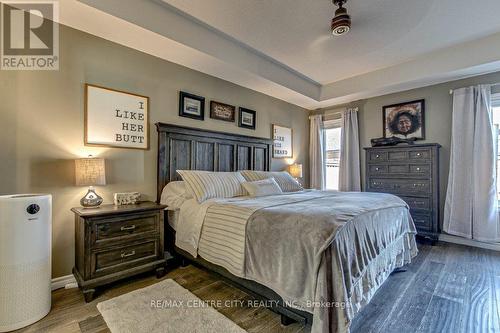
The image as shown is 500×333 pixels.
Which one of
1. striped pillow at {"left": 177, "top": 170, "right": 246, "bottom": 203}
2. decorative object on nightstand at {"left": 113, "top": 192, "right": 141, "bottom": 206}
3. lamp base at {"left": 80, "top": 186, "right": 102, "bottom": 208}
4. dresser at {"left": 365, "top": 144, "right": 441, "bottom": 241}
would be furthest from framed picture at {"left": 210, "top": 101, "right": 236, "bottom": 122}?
dresser at {"left": 365, "top": 144, "right": 441, "bottom": 241}

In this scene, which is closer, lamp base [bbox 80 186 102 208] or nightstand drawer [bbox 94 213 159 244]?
nightstand drawer [bbox 94 213 159 244]

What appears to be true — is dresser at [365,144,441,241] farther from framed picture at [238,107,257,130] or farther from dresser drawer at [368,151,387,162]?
framed picture at [238,107,257,130]

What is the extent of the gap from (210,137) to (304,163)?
270 centimetres

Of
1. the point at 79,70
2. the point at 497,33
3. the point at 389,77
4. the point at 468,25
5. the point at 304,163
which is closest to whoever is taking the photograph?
the point at 79,70

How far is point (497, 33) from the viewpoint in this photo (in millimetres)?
2871

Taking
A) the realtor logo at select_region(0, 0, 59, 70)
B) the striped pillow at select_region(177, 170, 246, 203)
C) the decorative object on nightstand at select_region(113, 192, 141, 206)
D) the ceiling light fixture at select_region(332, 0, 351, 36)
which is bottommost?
the decorative object on nightstand at select_region(113, 192, 141, 206)

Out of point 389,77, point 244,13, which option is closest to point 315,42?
point 244,13

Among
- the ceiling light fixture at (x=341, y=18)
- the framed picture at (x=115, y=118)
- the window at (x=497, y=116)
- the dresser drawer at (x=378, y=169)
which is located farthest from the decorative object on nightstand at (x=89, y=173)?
the window at (x=497, y=116)

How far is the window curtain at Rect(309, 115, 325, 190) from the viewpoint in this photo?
510 cm

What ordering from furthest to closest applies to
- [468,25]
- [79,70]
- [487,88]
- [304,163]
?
[304,163] < [487,88] < [468,25] < [79,70]

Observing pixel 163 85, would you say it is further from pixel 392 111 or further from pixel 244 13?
pixel 392 111

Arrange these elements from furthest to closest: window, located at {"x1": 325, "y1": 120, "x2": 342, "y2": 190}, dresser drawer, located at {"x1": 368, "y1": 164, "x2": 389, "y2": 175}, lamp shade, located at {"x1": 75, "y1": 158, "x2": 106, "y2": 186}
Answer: window, located at {"x1": 325, "y1": 120, "x2": 342, "y2": 190} → dresser drawer, located at {"x1": 368, "y1": 164, "x2": 389, "y2": 175} → lamp shade, located at {"x1": 75, "y1": 158, "x2": 106, "y2": 186}

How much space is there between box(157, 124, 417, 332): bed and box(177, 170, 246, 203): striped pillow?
6.4 inches

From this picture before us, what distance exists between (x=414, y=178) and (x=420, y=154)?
38 centimetres
